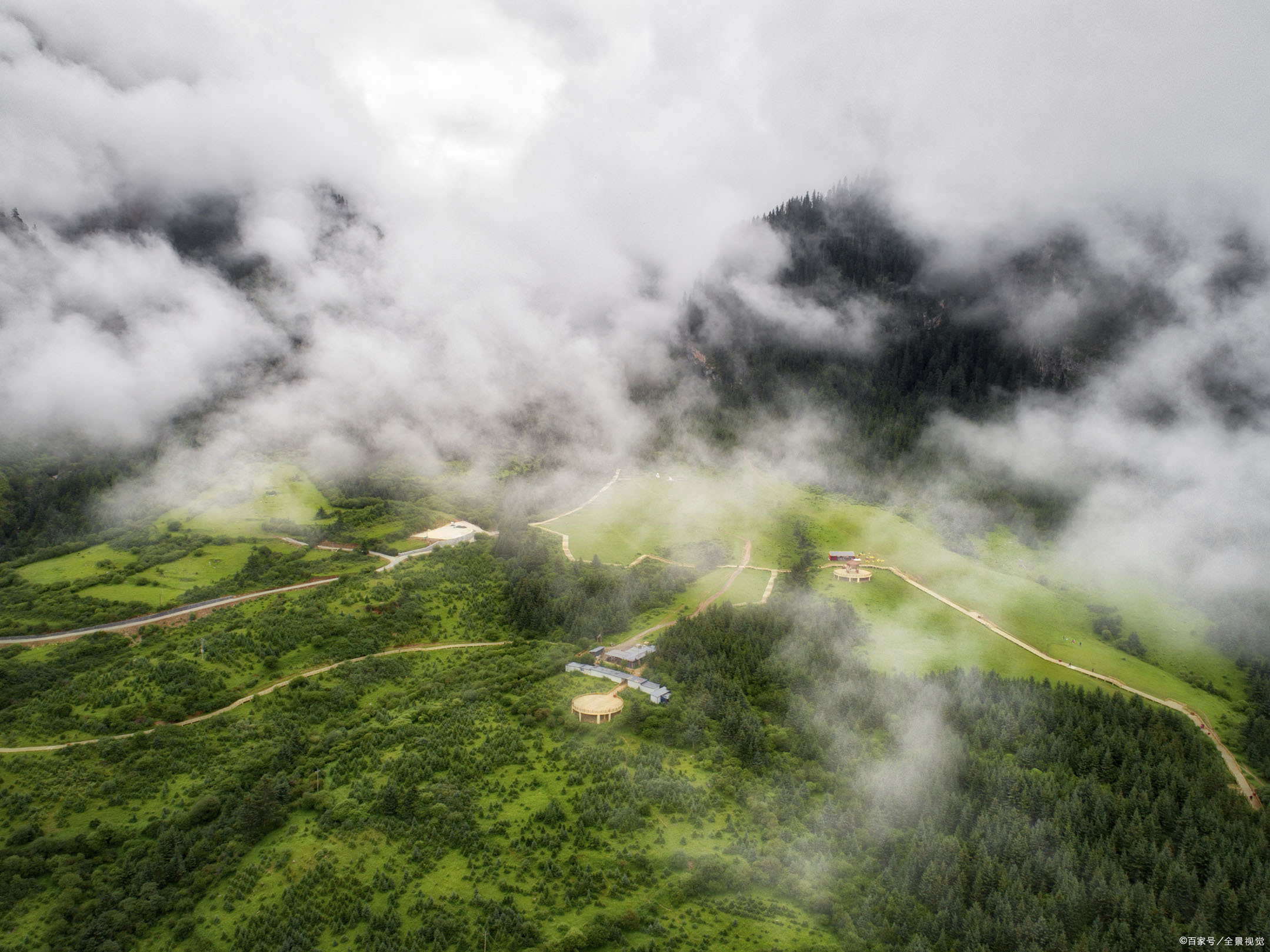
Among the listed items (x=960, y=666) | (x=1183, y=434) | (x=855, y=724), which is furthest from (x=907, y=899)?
(x=1183, y=434)

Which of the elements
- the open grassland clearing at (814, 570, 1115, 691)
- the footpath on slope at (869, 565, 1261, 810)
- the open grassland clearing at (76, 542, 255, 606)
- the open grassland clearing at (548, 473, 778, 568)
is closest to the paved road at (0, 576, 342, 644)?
the open grassland clearing at (76, 542, 255, 606)

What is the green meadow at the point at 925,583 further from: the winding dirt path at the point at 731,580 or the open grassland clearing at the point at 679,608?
the winding dirt path at the point at 731,580

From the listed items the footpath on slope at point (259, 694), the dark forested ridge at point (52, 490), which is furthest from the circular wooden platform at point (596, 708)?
the dark forested ridge at point (52, 490)

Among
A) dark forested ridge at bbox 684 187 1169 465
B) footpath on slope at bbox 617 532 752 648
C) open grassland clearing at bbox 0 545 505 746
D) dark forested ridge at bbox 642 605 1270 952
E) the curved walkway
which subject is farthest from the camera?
dark forested ridge at bbox 684 187 1169 465

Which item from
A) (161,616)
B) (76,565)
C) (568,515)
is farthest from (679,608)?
(76,565)

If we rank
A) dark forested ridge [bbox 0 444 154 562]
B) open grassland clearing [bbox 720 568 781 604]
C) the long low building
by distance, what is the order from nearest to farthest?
the long low building → open grassland clearing [bbox 720 568 781 604] → dark forested ridge [bbox 0 444 154 562]

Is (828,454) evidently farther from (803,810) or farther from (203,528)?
(203,528)

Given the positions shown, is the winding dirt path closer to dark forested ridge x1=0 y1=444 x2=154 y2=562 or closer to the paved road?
the paved road
